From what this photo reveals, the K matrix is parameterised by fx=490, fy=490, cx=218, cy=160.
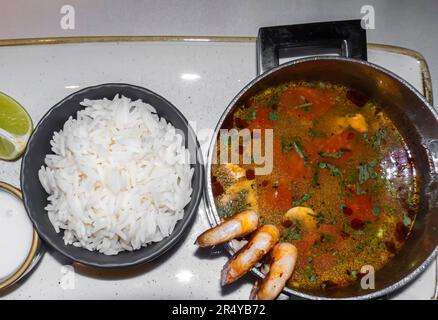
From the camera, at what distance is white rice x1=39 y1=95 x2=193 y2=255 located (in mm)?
1822

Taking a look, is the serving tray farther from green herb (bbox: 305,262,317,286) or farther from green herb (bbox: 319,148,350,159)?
green herb (bbox: 305,262,317,286)

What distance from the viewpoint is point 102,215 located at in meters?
1.82

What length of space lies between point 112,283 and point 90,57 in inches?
38.7

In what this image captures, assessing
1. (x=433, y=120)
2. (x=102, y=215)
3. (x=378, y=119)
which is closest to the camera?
(x=102, y=215)

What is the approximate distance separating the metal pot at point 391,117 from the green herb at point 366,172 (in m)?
0.21

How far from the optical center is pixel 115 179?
181 cm

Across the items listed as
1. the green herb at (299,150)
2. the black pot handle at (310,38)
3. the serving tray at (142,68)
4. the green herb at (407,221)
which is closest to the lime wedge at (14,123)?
the serving tray at (142,68)

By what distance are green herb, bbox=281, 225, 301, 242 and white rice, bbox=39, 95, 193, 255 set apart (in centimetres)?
42

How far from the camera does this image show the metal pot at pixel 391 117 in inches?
73.2

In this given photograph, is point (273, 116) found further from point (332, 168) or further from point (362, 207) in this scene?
point (362, 207)

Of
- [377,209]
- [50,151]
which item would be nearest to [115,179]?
[50,151]

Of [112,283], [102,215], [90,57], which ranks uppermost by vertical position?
[90,57]
